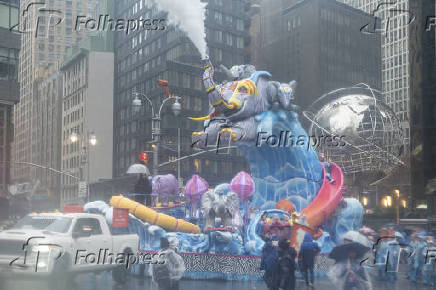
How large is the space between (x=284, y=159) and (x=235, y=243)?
12.8ft

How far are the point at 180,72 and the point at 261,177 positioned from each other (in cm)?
4551

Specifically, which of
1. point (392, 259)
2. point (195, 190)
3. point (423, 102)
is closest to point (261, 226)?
point (392, 259)

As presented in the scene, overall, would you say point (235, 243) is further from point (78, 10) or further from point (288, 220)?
point (78, 10)

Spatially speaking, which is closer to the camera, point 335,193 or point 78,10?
point 335,193

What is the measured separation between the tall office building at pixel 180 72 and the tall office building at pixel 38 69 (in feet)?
76.1

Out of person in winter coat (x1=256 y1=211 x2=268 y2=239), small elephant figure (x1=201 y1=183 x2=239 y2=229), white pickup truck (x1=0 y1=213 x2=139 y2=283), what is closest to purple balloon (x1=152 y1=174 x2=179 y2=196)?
small elephant figure (x1=201 y1=183 x2=239 y2=229)

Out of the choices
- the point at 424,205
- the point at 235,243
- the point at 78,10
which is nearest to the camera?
the point at 235,243

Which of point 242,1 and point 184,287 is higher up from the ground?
point 242,1

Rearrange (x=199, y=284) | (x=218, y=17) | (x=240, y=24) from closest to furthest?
(x=199, y=284)
(x=218, y=17)
(x=240, y=24)

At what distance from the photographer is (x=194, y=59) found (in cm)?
6475

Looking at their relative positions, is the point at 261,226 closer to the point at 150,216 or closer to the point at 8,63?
the point at 150,216

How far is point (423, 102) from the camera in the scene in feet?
145

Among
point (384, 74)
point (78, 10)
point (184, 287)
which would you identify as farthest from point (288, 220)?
point (78, 10)

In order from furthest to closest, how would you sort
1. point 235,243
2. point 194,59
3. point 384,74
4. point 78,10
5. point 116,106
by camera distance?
1. point 78,10
2. point 116,106
3. point 384,74
4. point 194,59
5. point 235,243
